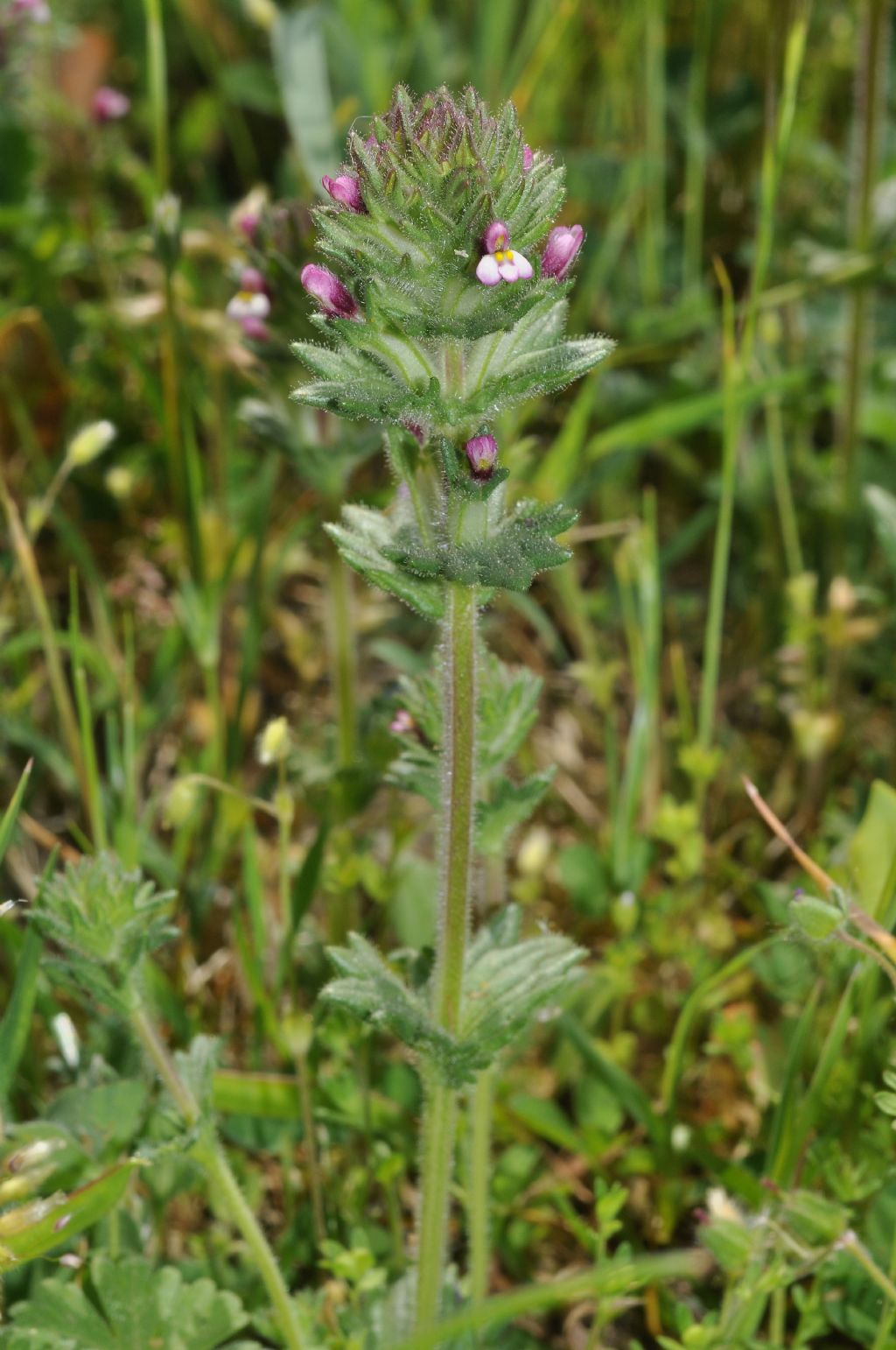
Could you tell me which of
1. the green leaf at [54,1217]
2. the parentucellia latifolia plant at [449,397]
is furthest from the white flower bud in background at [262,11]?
the green leaf at [54,1217]

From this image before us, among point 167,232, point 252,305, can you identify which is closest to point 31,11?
point 167,232

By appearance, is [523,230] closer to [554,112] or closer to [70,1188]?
[70,1188]

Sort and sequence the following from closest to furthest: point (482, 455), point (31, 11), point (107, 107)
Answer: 1. point (482, 455)
2. point (31, 11)
3. point (107, 107)

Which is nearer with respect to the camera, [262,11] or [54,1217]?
[54,1217]

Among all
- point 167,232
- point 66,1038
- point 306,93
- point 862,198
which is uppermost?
point 306,93

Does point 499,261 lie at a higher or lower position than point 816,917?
higher

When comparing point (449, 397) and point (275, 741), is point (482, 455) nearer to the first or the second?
point (449, 397)

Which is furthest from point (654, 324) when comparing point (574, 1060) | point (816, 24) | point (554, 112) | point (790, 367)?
point (574, 1060)
